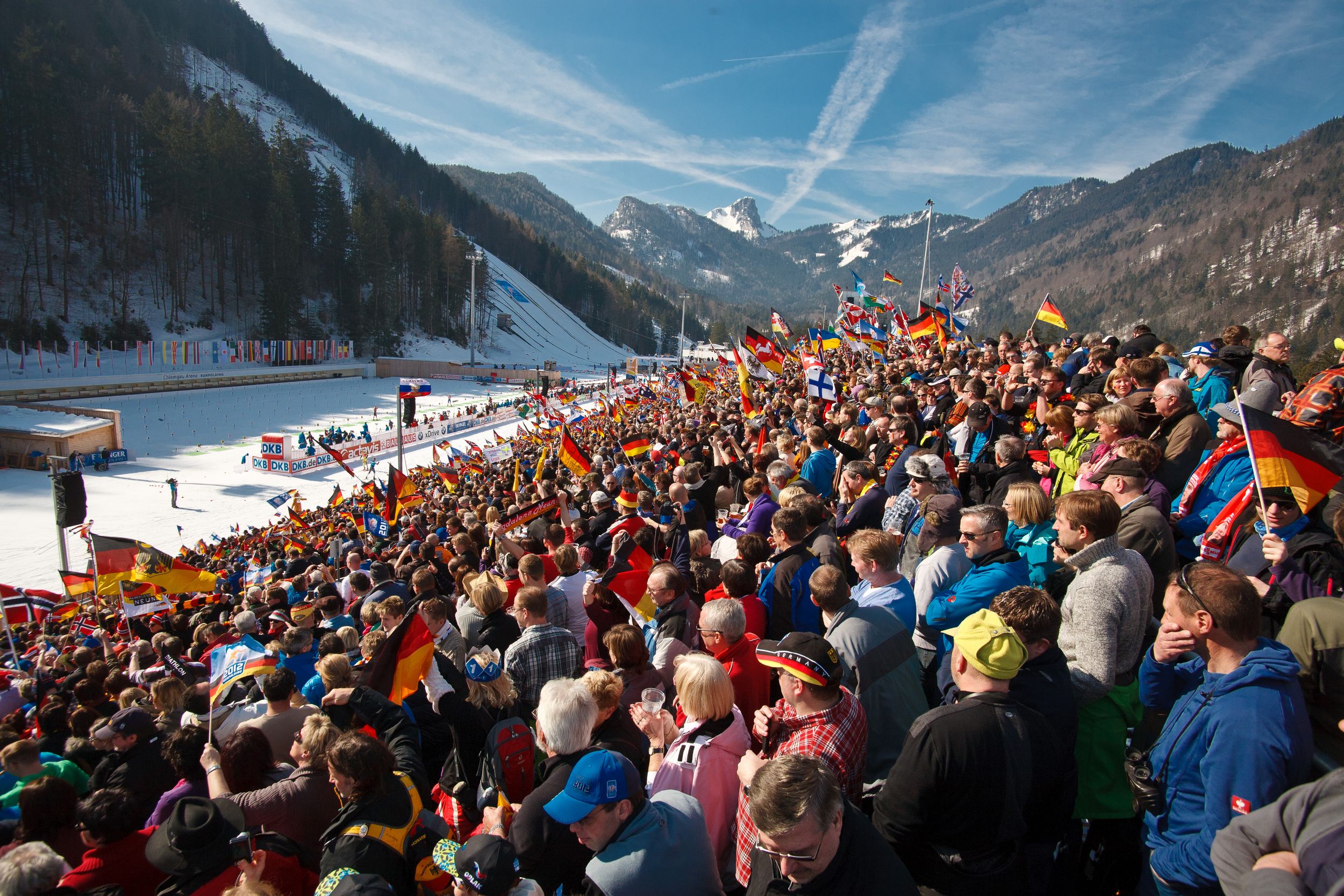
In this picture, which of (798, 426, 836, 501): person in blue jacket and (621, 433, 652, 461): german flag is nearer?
(798, 426, 836, 501): person in blue jacket

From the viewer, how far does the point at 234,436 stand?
31844 mm

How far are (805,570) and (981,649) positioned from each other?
6.11 ft

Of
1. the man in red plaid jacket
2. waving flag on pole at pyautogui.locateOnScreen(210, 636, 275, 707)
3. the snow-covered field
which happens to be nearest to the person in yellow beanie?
the man in red plaid jacket

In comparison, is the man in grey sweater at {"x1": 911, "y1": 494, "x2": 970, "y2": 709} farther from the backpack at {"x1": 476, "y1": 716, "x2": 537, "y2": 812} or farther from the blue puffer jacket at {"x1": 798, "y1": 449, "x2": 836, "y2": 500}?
the blue puffer jacket at {"x1": 798, "y1": 449, "x2": 836, "y2": 500}

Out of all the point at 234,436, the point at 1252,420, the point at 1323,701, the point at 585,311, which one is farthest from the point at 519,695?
the point at 585,311

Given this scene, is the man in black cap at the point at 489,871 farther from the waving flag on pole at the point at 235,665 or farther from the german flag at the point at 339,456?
the german flag at the point at 339,456

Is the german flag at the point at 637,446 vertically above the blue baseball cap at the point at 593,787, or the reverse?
the blue baseball cap at the point at 593,787

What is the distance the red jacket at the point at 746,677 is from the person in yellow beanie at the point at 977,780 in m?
1.03

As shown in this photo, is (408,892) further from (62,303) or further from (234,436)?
(62,303)

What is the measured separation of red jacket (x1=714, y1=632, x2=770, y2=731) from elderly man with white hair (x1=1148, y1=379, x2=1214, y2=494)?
315cm

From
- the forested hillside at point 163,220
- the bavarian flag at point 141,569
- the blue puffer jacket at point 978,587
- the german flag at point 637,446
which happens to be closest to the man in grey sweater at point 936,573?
the blue puffer jacket at point 978,587

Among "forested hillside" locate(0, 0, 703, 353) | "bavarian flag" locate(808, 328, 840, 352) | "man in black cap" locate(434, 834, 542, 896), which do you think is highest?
"forested hillside" locate(0, 0, 703, 353)

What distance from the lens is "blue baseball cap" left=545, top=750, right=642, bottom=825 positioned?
6.50 ft

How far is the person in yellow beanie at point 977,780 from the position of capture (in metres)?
1.99
